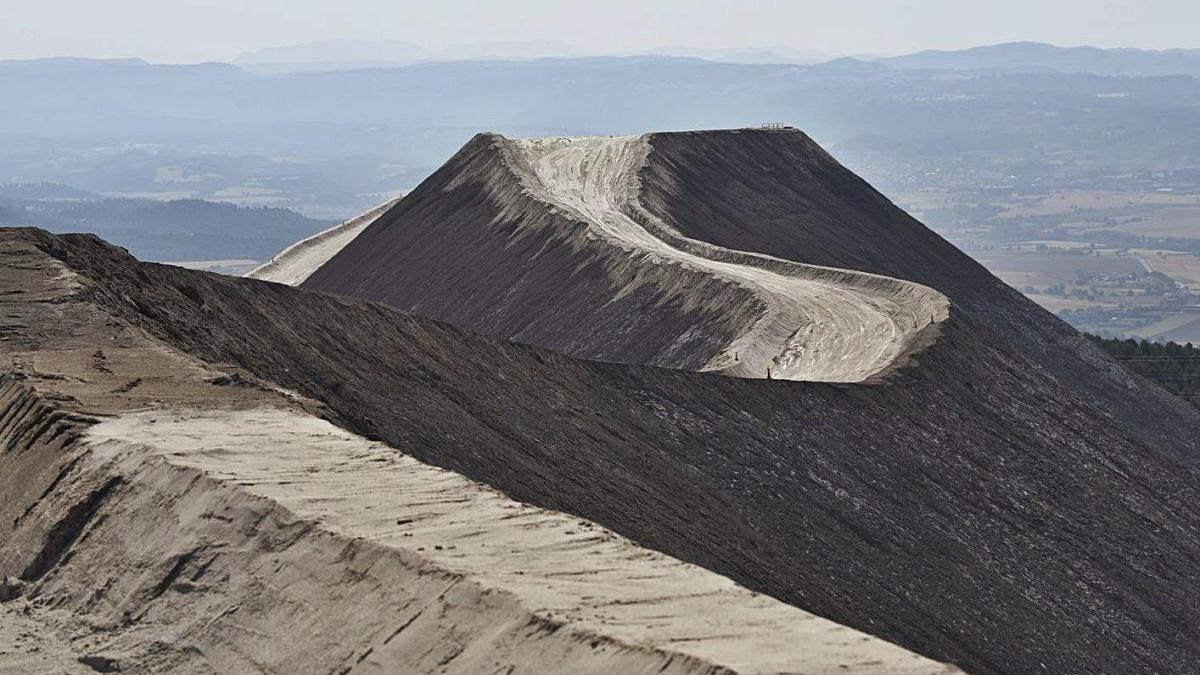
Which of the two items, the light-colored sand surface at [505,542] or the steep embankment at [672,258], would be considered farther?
the steep embankment at [672,258]

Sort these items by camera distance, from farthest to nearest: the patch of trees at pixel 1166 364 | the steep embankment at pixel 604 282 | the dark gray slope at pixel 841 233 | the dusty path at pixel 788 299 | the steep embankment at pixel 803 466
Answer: the patch of trees at pixel 1166 364
the dark gray slope at pixel 841 233
the steep embankment at pixel 604 282
the dusty path at pixel 788 299
the steep embankment at pixel 803 466

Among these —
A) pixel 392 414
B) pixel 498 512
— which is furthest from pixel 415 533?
pixel 392 414

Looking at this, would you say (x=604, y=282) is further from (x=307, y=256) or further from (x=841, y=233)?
Result: (x=307, y=256)

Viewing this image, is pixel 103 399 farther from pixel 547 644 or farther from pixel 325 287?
pixel 325 287

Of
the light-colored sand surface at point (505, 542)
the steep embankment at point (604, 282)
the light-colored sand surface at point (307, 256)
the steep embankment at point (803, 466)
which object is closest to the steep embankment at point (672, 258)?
the steep embankment at point (604, 282)

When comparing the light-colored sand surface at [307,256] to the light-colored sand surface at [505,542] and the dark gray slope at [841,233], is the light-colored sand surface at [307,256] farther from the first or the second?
the light-colored sand surface at [505,542]

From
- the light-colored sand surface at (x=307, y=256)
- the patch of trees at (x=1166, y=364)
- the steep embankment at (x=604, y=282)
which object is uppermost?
the steep embankment at (x=604, y=282)

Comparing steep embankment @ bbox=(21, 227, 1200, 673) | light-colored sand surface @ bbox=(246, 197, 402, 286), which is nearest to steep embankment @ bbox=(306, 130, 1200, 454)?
light-colored sand surface @ bbox=(246, 197, 402, 286)
